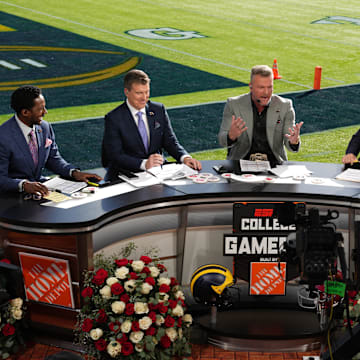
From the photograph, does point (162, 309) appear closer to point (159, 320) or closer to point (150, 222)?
point (159, 320)

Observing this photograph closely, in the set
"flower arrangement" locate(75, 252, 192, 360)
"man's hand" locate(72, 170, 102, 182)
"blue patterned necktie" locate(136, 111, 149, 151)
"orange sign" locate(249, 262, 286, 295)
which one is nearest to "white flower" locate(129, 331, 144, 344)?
"flower arrangement" locate(75, 252, 192, 360)

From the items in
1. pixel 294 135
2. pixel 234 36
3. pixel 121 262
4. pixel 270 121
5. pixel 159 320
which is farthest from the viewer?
pixel 234 36

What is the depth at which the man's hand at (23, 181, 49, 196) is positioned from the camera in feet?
19.4

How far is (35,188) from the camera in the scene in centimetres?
593

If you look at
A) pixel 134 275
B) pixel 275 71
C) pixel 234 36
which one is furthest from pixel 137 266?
pixel 234 36

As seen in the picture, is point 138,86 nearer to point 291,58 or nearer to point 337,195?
point 337,195

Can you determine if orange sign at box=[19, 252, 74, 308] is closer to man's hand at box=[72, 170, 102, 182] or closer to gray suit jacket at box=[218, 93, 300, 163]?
man's hand at box=[72, 170, 102, 182]

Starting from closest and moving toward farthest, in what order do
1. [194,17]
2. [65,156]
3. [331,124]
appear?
1. [65,156]
2. [331,124]
3. [194,17]

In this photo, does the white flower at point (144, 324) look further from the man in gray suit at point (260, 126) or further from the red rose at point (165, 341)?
the man in gray suit at point (260, 126)

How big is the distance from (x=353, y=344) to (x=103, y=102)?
9.93 metres

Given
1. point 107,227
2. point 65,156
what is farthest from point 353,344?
point 65,156

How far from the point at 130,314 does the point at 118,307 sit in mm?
110

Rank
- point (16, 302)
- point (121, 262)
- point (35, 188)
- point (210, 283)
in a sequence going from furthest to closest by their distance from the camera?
point (210, 283) → point (35, 188) → point (16, 302) → point (121, 262)

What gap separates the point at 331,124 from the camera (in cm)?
1330
